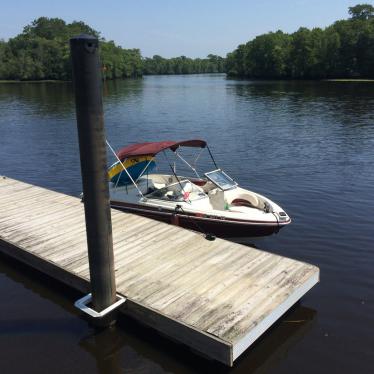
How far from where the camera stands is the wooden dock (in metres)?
7.12

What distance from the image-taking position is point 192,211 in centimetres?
1224

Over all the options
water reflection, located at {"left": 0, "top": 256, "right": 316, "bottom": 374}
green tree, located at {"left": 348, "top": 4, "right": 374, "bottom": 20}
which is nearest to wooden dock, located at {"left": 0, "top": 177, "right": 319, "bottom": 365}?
water reflection, located at {"left": 0, "top": 256, "right": 316, "bottom": 374}

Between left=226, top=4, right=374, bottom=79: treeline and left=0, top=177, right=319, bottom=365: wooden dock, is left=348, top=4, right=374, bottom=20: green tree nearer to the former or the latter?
left=226, top=4, right=374, bottom=79: treeline

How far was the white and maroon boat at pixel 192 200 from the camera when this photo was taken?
39.0ft

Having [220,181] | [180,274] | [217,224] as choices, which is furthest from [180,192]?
[180,274]

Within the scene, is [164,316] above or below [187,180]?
below

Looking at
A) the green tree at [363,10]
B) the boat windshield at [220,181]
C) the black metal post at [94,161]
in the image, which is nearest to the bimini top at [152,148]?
the boat windshield at [220,181]

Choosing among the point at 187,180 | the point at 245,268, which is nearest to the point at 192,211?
the point at 187,180

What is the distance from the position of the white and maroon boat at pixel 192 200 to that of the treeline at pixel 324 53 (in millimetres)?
93672

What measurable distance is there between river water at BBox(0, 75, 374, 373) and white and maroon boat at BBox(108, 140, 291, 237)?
100 centimetres

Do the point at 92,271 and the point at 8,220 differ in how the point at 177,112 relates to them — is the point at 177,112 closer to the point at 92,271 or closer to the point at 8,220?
A: the point at 8,220

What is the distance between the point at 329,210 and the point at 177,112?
32.0m

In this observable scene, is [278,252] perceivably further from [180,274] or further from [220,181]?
[180,274]

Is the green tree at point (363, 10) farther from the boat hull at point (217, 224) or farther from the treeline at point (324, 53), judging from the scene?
the boat hull at point (217, 224)
